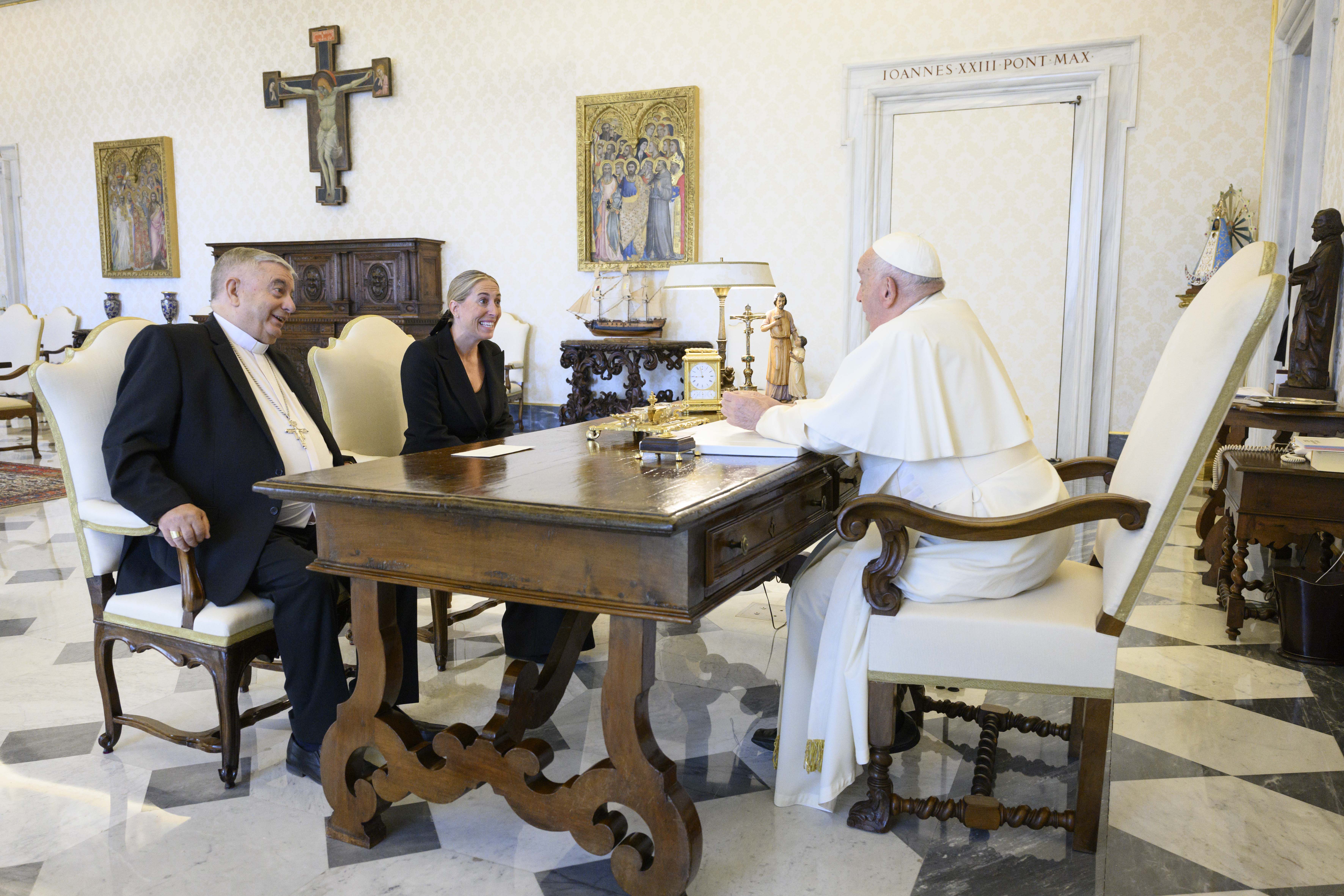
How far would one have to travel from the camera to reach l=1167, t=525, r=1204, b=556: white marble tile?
5.42 m

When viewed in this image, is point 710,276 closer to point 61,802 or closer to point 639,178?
point 61,802

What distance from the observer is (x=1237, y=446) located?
4.37m

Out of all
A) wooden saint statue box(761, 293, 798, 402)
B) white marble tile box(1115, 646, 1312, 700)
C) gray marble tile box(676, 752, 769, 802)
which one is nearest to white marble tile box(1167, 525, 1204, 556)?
white marble tile box(1115, 646, 1312, 700)

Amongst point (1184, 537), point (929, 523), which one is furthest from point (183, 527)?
point (1184, 537)

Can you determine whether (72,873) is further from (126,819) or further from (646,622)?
(646,622)

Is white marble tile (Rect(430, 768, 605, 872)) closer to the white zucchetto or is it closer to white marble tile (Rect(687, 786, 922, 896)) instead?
white marble tile (Rect(687, 786, 922, 896))

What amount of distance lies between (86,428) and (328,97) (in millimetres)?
7999

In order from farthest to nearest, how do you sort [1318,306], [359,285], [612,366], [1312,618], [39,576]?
[359,285], [612,366], [39,576], [1318,306], [1312,618]

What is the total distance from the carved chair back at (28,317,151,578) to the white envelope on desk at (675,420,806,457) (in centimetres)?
162

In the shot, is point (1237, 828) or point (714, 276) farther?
point (714, 276)

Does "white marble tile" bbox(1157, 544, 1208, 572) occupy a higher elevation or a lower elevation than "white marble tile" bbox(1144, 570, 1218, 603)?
higher

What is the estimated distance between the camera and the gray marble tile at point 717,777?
102 inches

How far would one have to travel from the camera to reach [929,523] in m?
2.23

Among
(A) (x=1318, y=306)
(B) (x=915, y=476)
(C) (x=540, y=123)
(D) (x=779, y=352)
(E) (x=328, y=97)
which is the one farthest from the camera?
(E) (x=328, y=97)
